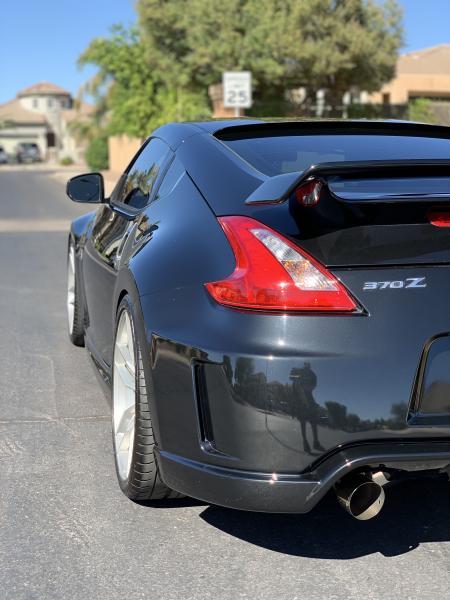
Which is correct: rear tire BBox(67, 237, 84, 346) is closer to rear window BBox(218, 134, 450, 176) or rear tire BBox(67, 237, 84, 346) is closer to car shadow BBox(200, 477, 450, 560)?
rear window BBox(218, 134, 450, 176)

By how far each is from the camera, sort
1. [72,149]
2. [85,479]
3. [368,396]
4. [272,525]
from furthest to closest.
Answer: [72,149] → [85,479] → [272,525] → [368,396]

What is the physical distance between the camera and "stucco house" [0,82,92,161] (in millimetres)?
116375

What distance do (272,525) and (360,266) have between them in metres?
1.16

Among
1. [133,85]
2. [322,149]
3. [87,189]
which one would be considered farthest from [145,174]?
[133,85]

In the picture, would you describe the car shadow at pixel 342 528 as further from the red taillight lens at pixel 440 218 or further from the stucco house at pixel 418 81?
the stucco house at pixel 418 81

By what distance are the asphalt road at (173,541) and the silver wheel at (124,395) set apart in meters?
0.19

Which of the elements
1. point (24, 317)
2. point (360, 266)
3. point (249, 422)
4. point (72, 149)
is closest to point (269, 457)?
point (249, 422)

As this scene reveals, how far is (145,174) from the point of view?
4.60 metres

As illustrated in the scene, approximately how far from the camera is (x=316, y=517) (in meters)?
3.59

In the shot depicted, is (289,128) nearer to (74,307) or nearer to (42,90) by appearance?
(74,307)

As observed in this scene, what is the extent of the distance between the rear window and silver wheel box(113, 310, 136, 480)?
2.67 ft

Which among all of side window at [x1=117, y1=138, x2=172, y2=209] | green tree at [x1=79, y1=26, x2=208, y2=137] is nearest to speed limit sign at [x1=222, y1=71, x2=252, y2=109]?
side window at [x1=117, y1=138, x2=172, y2=209]

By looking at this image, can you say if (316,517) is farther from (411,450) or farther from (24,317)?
(24,317)

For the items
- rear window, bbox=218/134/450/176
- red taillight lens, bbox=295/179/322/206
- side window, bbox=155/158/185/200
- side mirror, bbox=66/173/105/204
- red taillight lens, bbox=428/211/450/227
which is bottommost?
side mirror, bbox=66/173/105/204
